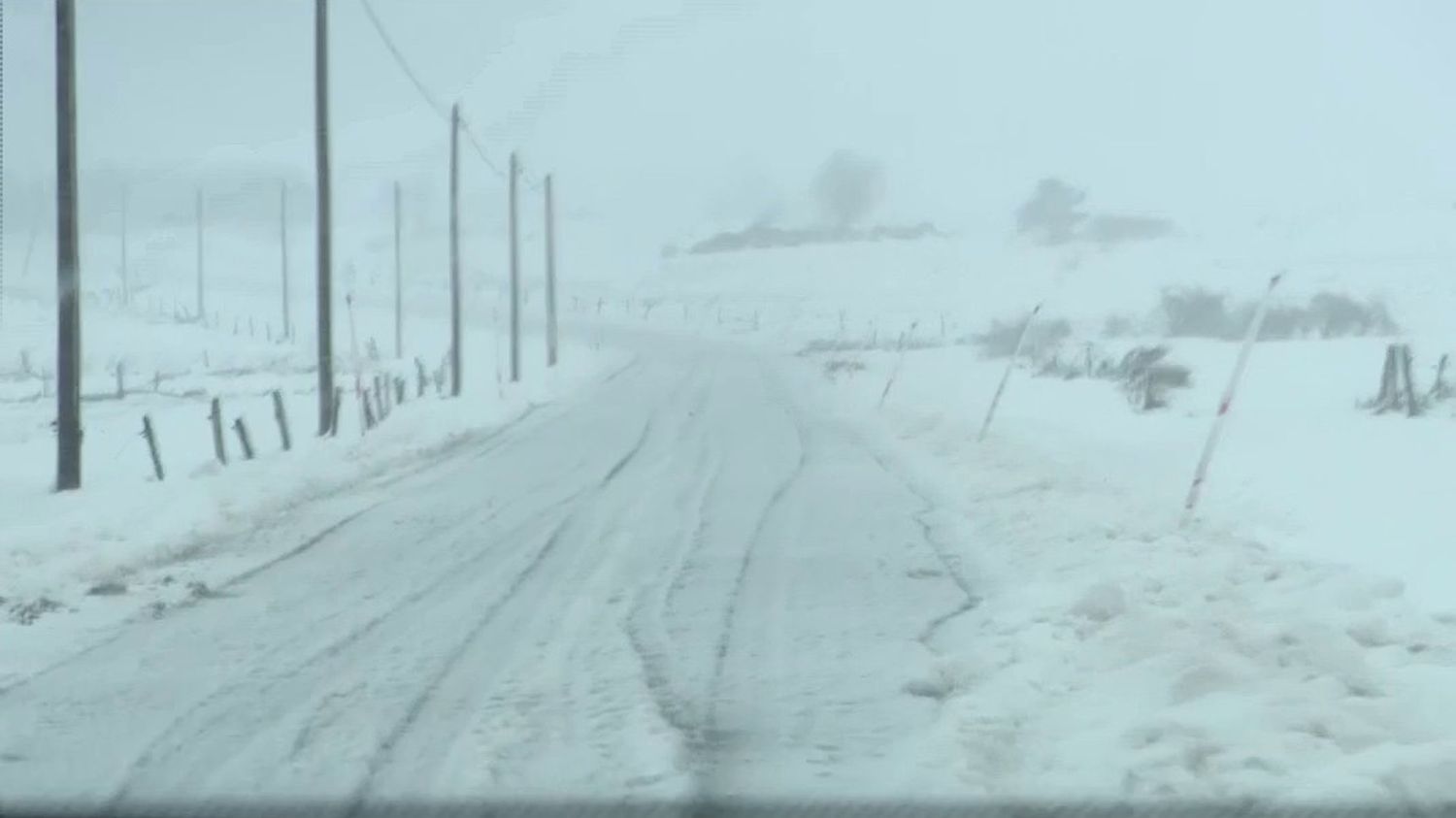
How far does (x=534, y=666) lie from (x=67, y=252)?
11.2m

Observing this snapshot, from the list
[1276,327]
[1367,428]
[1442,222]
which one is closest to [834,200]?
[1442,222]

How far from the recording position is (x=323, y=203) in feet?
89.6

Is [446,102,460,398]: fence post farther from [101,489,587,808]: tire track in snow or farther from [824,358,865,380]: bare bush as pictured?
[101,489,587,808]: tire track in snow

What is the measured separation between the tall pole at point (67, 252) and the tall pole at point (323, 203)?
738 cm

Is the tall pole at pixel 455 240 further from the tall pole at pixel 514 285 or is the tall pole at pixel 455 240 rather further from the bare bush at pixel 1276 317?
the bare bush at pixel 1276 317

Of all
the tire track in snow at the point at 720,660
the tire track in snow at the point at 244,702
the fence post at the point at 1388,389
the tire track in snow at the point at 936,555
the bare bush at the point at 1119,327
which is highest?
the bare bush at the point at 1119,327

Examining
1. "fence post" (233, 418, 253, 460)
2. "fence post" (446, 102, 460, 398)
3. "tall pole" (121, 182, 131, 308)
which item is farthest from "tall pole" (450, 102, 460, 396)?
"tall pole" (121, 182, 131, 308)

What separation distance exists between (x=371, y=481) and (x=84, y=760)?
1353 centimetres

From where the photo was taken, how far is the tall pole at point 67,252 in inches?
725

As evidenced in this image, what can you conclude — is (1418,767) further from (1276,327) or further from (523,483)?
(1276,327)

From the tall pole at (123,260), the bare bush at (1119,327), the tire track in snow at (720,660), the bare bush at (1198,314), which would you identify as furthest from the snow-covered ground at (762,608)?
the tall pole at (123,260)

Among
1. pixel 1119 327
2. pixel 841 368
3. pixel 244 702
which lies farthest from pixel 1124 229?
pixel 244 702

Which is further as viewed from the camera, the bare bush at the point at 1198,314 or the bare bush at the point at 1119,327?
the bare bush at the point at 1119,327

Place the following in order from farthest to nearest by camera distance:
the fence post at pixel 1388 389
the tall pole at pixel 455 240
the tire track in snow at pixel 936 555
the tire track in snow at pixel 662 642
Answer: the tall pole at pixel 455 240, the fence post at pixel 1388 389, the tire track in snow at pixel 936 555, the tire track in snow at pixel 662 642
